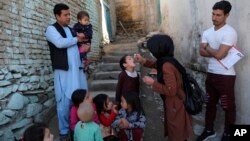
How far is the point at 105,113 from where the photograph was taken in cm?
389

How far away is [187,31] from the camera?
6.77 meters

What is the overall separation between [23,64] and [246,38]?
307 cm

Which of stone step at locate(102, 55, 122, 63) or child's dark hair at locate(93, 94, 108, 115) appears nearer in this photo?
child's dark hair at locate(93, 94, 108, 115)

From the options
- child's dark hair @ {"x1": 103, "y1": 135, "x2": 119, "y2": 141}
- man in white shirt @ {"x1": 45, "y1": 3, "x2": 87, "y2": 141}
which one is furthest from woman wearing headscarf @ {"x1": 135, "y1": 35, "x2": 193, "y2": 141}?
man in white shirt @ {"x1": 45, "y1": 3, "x2": 87, "y2": 141}

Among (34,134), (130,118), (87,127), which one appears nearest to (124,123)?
(130,118)

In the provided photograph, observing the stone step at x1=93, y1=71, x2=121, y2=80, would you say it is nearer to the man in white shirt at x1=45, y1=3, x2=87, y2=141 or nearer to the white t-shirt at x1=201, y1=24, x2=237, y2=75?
the man in white shirt at x1=45, y1=3, x2=87, y2=141

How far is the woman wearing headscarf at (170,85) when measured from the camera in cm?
Result: 320

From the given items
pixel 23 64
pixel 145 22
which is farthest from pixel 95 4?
pixel 23 64

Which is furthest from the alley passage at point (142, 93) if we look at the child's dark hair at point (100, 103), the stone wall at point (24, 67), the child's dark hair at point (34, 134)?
the child's dark hair at point (34, 134)

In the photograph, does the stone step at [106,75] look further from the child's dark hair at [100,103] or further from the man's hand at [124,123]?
the man's hand at [124,123]

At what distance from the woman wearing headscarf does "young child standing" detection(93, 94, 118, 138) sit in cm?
71

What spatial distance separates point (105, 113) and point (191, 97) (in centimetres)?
113

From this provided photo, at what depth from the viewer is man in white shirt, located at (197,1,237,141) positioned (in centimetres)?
389

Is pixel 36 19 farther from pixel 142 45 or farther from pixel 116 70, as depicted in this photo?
pixel 142 45
